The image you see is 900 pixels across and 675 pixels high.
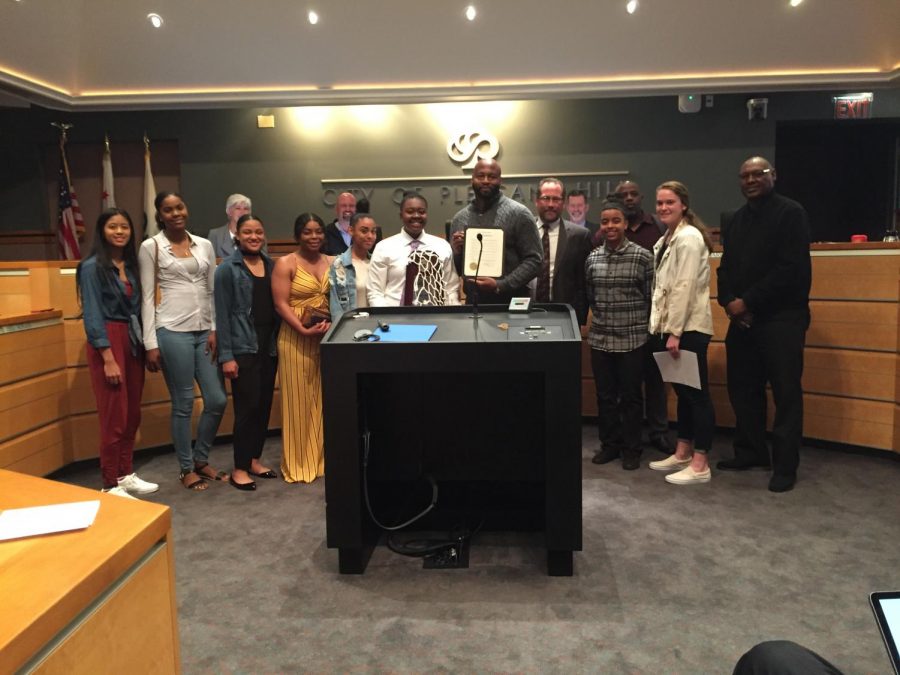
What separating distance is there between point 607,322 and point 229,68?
4.59 metres

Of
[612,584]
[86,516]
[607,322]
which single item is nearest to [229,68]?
[607,322]

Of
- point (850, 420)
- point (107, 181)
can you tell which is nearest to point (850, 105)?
point (850, 420)

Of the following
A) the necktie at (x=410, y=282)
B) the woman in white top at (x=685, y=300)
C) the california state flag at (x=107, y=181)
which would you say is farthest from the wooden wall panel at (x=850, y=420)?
the california state flag at (x=107, y=181)

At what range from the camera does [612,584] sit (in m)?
2.39

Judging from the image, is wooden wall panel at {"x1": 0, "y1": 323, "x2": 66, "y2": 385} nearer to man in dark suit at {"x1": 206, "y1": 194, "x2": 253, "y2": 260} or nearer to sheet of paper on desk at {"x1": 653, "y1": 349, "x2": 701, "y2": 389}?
man in dark suit at {"x1": 206, "y1": 194, "x2": 253, "y2": 260}

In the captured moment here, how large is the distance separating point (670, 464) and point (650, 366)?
1.91 ft

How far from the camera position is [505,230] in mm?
3359

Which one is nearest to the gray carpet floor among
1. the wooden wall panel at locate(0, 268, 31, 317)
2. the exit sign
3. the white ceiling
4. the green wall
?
the wooden wall panel at locate(0, 268, 31, 317)

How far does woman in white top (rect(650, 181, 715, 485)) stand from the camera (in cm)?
329

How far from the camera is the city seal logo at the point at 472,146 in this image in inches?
283

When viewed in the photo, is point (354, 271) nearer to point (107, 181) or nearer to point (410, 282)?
point (410, 282)

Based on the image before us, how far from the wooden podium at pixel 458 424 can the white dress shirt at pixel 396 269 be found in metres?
0.56

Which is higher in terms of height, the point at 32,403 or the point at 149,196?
the point at 149,196

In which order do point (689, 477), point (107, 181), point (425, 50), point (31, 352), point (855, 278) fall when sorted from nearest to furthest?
point (689, 477) → point (31, 352) → point (855, 278) → point (425, 50) → point (107, 181)
